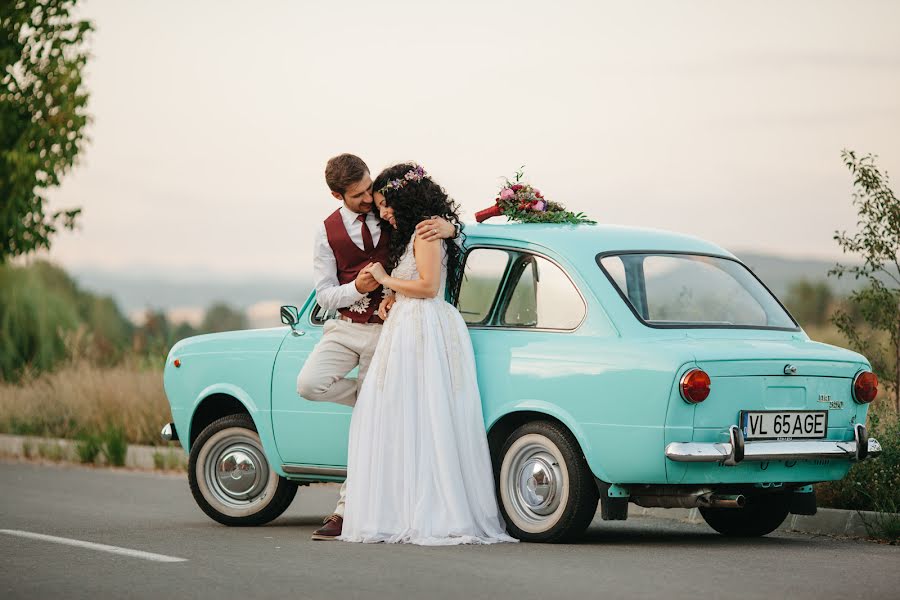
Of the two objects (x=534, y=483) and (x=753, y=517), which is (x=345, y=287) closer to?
(x=534, y=483)

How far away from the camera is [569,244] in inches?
353

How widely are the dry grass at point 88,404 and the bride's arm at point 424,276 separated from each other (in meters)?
8.92

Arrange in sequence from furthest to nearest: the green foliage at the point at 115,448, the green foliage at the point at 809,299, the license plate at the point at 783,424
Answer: the green foliage at the point at 809,299, the green foliage at the point at 115,448, the license plate at the point at 783,424

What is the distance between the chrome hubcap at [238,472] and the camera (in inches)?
403

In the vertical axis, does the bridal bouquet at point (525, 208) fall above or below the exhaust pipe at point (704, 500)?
above

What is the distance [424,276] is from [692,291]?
1626 mm

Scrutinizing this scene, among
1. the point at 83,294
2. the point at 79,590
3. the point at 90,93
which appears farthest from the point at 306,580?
the point at 83,294

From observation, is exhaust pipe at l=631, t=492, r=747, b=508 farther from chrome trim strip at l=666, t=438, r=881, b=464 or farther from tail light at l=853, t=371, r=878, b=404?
tail light at l=853, t=371, r=878, b=404

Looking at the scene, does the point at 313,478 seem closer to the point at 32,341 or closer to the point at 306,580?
the point at 306,580

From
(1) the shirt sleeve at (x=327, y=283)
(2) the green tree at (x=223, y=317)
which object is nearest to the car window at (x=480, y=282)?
(1) the shirt sleeve at (x=327, y=283)

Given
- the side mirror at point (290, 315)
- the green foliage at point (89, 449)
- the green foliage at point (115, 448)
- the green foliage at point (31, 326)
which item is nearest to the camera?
the side mirror at point (290, 315)

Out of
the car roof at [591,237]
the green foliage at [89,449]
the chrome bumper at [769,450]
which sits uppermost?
the car roof at [591,237]

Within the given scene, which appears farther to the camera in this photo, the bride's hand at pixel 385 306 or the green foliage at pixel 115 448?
the green foliage at pixel 115 448

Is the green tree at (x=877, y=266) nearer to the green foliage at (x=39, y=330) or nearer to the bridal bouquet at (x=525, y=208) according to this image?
the bridal bouquet at (x=525, y=208)
